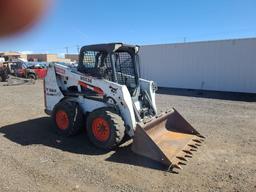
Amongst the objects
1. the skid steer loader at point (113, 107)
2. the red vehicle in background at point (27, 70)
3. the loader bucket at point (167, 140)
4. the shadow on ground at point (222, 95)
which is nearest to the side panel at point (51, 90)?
the skid steer loader at point (113, 107)

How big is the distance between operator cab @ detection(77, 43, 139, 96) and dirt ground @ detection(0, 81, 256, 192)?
5.06 feet

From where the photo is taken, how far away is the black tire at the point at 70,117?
6.62 m

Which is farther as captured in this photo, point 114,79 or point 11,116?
point 11,116

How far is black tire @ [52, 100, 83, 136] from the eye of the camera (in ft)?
21.7

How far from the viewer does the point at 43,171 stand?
199 inches

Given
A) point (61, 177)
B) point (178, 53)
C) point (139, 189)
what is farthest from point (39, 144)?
point (178, 53)

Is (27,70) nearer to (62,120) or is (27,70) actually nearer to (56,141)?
(62,120)

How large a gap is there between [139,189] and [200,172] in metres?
1.23

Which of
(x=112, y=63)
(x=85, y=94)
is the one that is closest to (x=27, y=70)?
(x=85, y=94)

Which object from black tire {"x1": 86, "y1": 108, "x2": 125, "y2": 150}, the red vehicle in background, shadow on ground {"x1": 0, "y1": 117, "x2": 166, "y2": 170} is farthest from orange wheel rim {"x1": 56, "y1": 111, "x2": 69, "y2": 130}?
the red vehicle in background

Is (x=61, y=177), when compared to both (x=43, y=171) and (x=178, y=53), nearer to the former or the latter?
(x=43, y=171)

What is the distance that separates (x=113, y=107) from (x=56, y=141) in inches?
65.2

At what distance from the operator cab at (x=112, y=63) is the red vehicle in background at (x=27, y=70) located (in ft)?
64.3

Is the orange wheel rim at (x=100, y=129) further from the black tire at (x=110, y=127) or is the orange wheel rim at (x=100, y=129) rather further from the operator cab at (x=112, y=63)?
the operator cab at (x=112, y=63)
